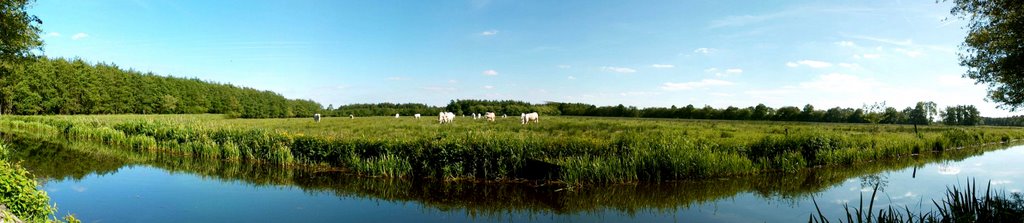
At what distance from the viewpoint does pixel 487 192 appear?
43.2ft

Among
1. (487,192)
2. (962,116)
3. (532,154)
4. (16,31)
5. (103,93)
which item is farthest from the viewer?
(962,116)

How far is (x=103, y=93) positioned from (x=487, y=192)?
62.9 metres

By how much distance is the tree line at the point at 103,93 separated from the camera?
1947 inches

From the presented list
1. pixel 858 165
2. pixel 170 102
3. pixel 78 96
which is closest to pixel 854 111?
pixel 858 165

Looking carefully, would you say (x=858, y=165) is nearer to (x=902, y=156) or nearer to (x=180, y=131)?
(x=902, y=156)

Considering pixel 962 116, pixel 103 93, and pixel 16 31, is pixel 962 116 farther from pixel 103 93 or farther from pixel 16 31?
pixel 103 93

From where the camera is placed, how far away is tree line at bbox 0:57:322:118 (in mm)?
49463

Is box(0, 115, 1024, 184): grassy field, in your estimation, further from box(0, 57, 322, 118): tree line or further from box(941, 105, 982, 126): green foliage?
box(941, 105, 982, 126): green foliage

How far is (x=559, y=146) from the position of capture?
15.5 metres

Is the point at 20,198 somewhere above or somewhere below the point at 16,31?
below

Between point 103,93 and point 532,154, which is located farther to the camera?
point 103,93

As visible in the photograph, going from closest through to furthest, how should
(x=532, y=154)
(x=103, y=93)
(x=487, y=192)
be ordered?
(x=487, y=192) → (x=532, y=154) → (x=103, y=93)

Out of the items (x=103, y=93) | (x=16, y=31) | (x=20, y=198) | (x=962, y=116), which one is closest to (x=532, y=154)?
(x=20, y=198)

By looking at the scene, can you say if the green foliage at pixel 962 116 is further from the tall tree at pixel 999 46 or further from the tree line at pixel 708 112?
the tall tree at pixel 999 46
